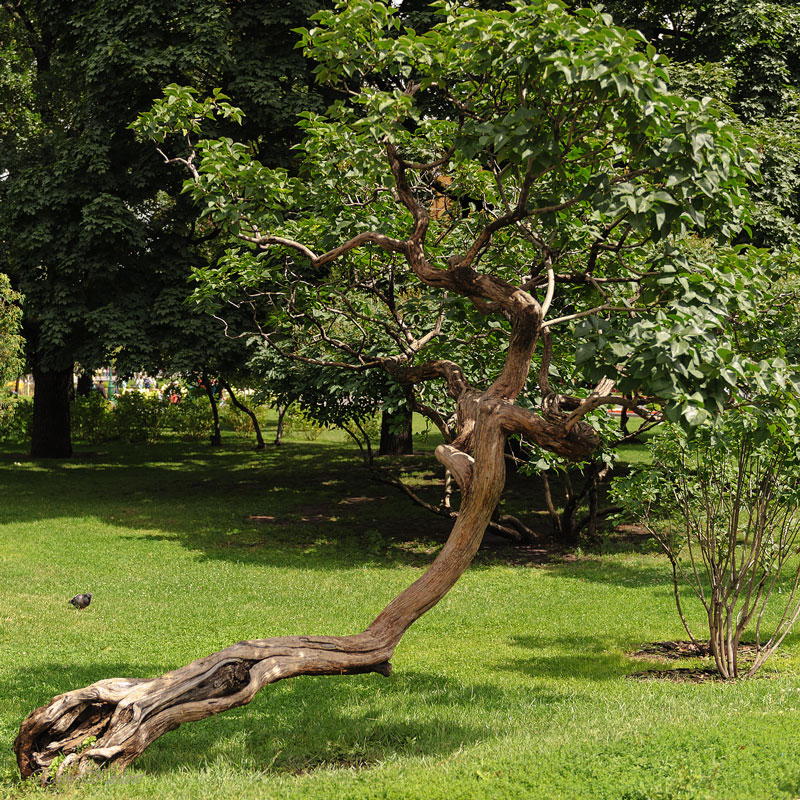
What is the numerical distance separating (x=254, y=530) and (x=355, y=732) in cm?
1021

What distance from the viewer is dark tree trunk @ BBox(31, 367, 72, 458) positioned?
23.0 meters

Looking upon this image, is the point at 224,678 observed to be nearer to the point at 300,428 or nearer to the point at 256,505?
the point at 256,505

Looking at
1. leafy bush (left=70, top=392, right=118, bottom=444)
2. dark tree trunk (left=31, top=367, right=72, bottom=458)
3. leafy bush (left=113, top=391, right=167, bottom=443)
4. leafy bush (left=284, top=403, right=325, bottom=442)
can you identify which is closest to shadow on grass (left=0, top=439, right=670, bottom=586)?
dark tree trunk (left=31, top=367, right=72, bottom=458)

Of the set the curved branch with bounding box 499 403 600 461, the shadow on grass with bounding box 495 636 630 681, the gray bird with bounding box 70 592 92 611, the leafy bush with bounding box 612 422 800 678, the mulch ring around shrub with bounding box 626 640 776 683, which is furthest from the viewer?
the gray bird with bounding box 70 592 92 611

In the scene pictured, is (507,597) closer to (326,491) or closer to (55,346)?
(326,491)

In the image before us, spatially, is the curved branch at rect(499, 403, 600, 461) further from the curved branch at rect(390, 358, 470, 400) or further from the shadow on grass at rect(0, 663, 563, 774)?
the shadow on grass at rect(0, 663, 563, 774)

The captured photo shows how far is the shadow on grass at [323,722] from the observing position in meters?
6.14

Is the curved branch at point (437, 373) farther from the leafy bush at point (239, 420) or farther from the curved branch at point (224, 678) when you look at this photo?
the leafy bush at point (239, 420)

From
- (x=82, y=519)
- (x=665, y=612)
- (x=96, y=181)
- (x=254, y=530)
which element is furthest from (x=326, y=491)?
(x=665, y=612)

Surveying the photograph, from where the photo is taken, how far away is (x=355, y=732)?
6.68m

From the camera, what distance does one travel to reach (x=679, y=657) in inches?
363

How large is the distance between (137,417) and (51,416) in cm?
598

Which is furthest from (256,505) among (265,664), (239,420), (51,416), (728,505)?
(239,420)

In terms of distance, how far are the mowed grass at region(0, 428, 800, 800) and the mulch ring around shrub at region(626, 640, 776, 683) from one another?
22 centimetres
